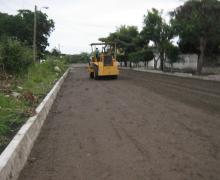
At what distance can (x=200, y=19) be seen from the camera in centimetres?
3969

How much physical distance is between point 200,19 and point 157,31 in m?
14.9

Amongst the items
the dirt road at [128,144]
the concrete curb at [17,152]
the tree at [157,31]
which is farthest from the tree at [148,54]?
the concrete curb at [17,152]

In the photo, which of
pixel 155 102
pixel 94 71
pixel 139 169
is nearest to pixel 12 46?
pixel 155 102

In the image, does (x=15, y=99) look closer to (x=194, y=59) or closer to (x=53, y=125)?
(x=53, y=125)

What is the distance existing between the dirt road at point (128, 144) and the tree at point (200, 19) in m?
25.9

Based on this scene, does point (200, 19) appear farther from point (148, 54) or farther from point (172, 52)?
point (148, 54)

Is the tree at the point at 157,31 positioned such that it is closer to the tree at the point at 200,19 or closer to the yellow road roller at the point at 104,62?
the tree at the point at 200,19

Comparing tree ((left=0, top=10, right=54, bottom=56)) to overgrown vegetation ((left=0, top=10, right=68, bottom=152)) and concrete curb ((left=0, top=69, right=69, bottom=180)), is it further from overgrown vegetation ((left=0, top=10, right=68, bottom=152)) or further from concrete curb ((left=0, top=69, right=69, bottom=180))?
concrete curb ((left=0, top=69, right=69, bottom=180))

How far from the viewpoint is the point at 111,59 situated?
108 ft

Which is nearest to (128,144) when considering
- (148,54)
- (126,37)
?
(148,54)

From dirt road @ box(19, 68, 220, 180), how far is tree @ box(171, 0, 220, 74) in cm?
2591

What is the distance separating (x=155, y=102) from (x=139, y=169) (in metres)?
9.55

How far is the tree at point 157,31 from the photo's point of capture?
5372 cm

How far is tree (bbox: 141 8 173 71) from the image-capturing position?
53719 millimetres
